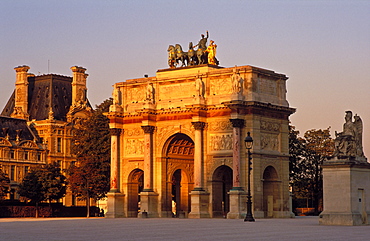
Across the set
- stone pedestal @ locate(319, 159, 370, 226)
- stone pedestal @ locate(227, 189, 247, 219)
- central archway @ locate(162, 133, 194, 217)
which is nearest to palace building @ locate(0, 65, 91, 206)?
central archway @ locate(162, 133, 194, 217)

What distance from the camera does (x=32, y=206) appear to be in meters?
92.9

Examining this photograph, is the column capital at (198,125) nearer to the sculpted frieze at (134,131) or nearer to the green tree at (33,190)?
the sculpted frieze at (134,131)

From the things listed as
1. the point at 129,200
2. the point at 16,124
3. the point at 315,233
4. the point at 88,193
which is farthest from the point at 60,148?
the point at 315,233

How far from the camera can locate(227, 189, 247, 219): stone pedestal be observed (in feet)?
235

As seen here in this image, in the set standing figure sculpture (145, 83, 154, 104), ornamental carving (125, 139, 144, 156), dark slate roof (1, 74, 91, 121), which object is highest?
dark slate roof (1, 74, 91, 121)

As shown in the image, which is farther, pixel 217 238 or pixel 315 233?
pixel 315 233

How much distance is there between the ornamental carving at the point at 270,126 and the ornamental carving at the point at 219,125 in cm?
301

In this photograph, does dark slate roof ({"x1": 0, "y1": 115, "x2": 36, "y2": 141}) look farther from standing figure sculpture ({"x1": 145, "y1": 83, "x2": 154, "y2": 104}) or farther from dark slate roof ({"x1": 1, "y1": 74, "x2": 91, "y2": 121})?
standing figure sculpture ({"x1": 145, "y1": 83, "x2": 154, "y2": 104})

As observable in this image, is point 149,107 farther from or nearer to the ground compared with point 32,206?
farther from the ground

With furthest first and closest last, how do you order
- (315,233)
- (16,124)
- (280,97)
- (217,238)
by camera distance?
(16,124), (280,97), (315,233), (217,238)

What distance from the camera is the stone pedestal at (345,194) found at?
50094 mm

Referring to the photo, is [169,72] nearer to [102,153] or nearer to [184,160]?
[184,160]

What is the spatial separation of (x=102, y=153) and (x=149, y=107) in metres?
15.9

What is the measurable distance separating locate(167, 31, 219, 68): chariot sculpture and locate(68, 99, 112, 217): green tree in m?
16.2
